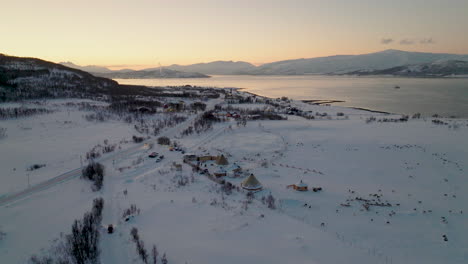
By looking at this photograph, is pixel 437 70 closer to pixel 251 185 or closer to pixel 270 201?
pixel 251 185

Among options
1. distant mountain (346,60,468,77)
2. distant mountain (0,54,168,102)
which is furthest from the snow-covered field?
distant mountain (346,60,468,77)

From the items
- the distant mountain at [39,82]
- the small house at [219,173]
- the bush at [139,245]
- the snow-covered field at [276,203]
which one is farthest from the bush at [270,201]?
the distant mountain at [39,82]

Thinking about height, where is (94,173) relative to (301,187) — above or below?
above

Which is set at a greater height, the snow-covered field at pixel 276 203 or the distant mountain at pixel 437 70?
the distant mountain at pixel 437 70

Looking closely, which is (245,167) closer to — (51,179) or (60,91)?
(51,179)

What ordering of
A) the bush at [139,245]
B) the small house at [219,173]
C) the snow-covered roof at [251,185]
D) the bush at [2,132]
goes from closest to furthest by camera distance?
the bush at [139,245]
the snow-covered roof at [251,185]
the small house at [219,173]
the bush at [2,132]

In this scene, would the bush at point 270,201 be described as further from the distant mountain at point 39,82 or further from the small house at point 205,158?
the distant mountain at point 39,82

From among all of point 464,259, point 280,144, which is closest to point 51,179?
point 280,144

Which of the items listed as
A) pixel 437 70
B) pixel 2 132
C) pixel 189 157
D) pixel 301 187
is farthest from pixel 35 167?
pixel 437 70

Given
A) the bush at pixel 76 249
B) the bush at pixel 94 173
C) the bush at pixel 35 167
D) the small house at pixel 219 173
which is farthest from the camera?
the bush at pixel 35 167
